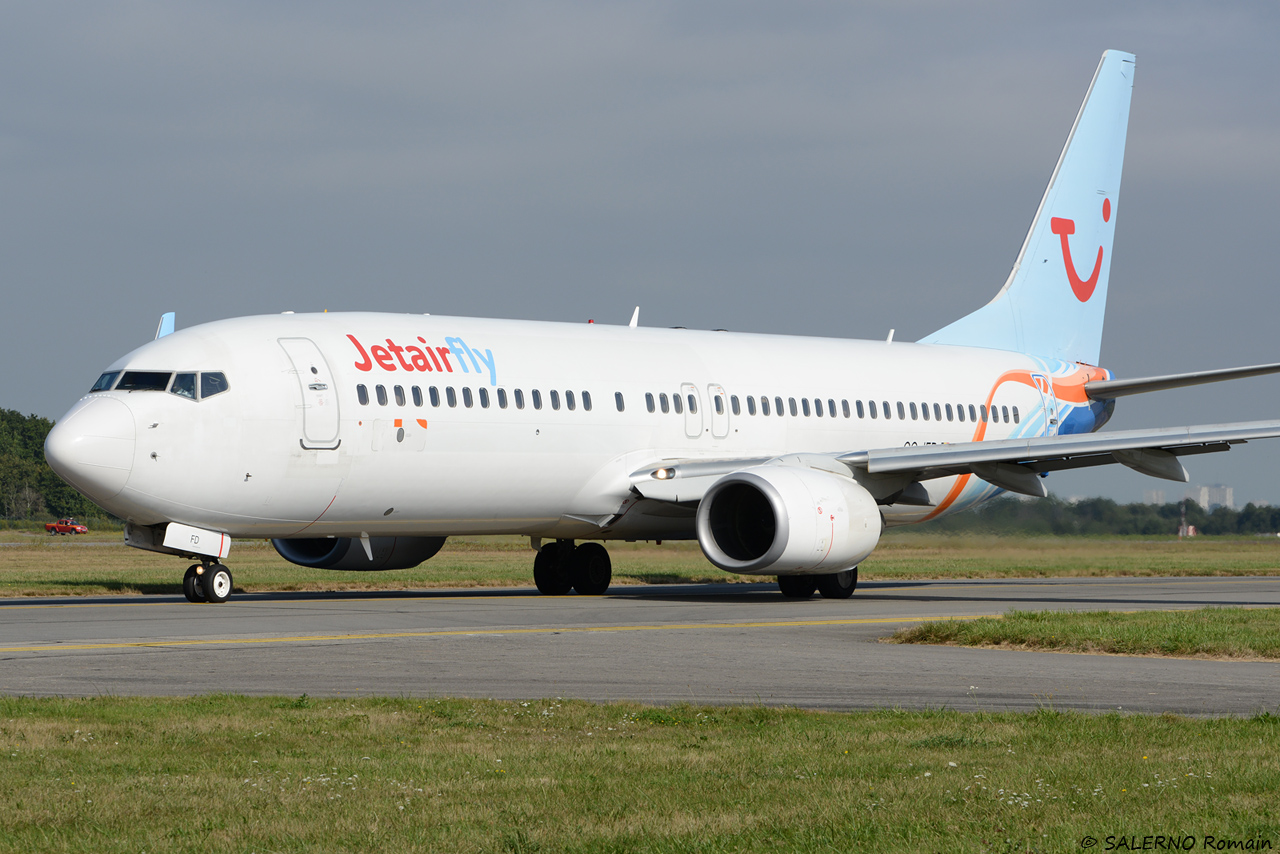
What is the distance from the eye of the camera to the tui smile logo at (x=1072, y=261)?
33.6 meters

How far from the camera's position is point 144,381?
20.2m

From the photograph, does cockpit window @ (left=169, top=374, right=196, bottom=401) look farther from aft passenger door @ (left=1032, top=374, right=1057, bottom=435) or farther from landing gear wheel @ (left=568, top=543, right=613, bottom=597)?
aft passenger door @ (left=1032, top=374, right=1057, bottom=435)

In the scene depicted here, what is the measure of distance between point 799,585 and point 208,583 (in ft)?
30.4

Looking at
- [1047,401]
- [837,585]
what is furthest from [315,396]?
[1047,401]

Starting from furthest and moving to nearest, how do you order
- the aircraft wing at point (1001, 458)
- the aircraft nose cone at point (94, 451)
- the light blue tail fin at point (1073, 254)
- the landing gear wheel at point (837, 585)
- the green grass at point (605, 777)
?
1. the light blue tail fin at point (1073, 254)
2. the landing gear wheel at point (837, 585)
3. the aircraft wing at point (1001, 458)
4. the aircraft nose cone at point (94, 451)
5. the green grass at point (605, 777)

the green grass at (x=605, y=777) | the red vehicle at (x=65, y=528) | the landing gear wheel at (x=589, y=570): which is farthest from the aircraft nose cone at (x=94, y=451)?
the red vehicle at (x=65, y=528)

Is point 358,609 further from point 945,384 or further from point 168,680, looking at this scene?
point 945,384

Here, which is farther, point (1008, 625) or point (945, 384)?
point (945, 384)

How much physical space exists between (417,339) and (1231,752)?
15.9 m

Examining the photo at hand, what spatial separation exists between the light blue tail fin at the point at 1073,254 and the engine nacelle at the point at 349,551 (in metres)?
12.8

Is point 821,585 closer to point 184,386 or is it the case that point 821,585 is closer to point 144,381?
point 184,386

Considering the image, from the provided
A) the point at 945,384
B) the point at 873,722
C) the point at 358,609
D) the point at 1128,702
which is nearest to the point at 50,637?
the point at 358,609

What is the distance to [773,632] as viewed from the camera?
17.2 meters

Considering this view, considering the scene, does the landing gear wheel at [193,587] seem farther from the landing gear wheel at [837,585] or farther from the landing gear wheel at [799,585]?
the landing gear wheel at [837,585]
